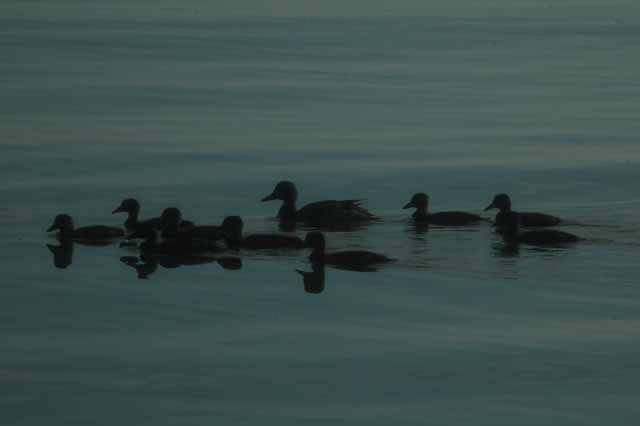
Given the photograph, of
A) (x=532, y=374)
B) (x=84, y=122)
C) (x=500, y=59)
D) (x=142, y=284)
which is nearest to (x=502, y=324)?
(x=532, y=374)

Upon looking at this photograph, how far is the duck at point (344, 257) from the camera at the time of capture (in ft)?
50.5

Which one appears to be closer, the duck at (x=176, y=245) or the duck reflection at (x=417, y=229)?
the duck at (x=176, y=245)

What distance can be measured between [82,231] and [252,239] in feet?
5.18

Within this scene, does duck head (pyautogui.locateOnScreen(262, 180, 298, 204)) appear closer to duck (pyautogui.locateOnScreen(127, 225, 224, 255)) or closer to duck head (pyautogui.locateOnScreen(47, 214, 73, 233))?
duck (pyautogui.locateOnScreen(127, 225, 224, 255))

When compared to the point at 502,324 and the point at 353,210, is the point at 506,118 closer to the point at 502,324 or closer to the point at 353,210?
the point at 353,210

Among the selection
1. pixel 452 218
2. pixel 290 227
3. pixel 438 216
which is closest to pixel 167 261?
pixel 290 227

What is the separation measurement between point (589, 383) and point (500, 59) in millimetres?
24700

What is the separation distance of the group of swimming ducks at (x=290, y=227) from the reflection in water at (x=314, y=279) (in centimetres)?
19

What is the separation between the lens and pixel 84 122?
24.4 meters

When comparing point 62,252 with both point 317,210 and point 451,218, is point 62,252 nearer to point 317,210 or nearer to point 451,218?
point 317,210

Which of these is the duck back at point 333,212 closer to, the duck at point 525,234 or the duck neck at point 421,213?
the duck neck at point 421,213

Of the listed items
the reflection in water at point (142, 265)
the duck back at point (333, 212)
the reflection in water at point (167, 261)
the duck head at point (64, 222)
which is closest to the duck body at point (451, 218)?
the duck back at point (333, 212)

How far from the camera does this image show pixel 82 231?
1661cm

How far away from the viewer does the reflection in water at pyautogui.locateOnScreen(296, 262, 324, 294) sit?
47.5 feet
